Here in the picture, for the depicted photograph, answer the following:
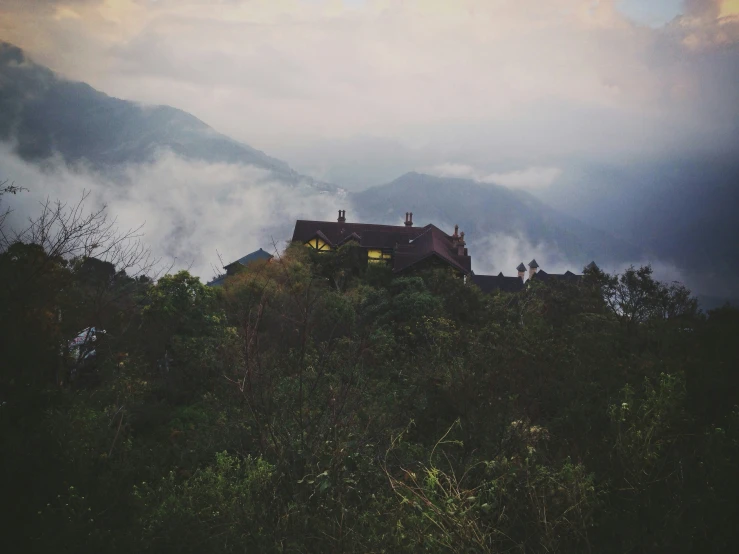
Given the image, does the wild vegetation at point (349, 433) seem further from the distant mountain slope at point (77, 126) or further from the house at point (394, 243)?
the distant mountain slope at point (77, 126)

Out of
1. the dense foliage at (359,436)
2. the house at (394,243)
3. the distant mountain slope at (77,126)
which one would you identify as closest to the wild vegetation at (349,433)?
the dense foliage at (359,436)

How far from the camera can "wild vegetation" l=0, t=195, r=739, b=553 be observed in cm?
411

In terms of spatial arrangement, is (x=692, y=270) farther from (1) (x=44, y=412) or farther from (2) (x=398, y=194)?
(2) (x=398, y=194)

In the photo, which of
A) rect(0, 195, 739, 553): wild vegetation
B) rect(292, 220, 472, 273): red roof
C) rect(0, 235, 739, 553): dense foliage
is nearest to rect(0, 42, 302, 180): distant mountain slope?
rect(292, 220, 472, 273): red roof

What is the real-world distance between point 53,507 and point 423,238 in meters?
27.7

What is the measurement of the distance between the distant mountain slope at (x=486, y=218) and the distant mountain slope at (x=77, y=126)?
36.7 m

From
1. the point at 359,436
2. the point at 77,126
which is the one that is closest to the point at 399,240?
the point at 359,436

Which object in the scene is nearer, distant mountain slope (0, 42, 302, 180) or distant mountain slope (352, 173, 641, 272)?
distant mountain slope (0, 42, 302, 180)

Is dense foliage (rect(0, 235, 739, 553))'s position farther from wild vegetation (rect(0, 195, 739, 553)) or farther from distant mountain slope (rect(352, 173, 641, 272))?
distant mountain slope (rect(352, 173, 641, 272))

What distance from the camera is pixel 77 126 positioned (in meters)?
177

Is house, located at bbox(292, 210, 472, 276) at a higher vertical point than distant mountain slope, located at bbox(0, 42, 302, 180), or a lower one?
lower

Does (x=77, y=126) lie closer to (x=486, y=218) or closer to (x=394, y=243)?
(x=486, y=218)

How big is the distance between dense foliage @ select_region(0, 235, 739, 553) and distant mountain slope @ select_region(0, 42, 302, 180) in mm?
168748

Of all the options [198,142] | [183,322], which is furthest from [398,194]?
[183,322]
